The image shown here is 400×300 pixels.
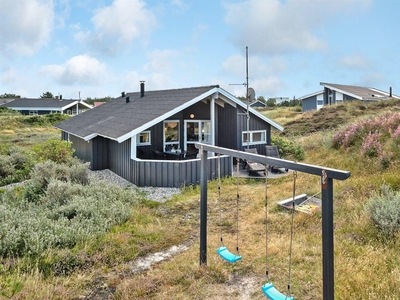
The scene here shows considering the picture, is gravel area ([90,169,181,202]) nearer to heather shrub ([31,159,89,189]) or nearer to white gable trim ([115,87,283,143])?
heather shrub ([31,159,89,189])

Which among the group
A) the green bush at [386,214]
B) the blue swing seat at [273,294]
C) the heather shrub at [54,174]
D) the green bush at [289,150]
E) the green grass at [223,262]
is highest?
the green bush at [289,150]

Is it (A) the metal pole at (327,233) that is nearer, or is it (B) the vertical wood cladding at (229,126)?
(A) the metal pole at (327,233)

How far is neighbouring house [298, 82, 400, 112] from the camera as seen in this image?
128 ft

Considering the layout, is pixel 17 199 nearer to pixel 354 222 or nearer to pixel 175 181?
pixel 175 181

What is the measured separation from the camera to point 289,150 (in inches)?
637

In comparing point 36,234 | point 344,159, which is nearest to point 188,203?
point 36,234

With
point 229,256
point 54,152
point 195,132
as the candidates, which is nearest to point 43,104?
point 54,152

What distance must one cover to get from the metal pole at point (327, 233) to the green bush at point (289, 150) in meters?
13.0

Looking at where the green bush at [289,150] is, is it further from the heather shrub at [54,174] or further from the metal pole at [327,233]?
the metal pole at [327,233]

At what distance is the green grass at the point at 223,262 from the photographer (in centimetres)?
424

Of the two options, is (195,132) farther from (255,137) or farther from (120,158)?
(120,158)

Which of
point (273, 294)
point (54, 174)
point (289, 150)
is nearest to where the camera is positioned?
point (273, 294)

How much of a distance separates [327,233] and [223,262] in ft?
8.04

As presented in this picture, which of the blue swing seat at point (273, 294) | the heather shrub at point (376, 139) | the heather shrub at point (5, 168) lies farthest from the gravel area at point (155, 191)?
the heather shrub at point (376, 139)
